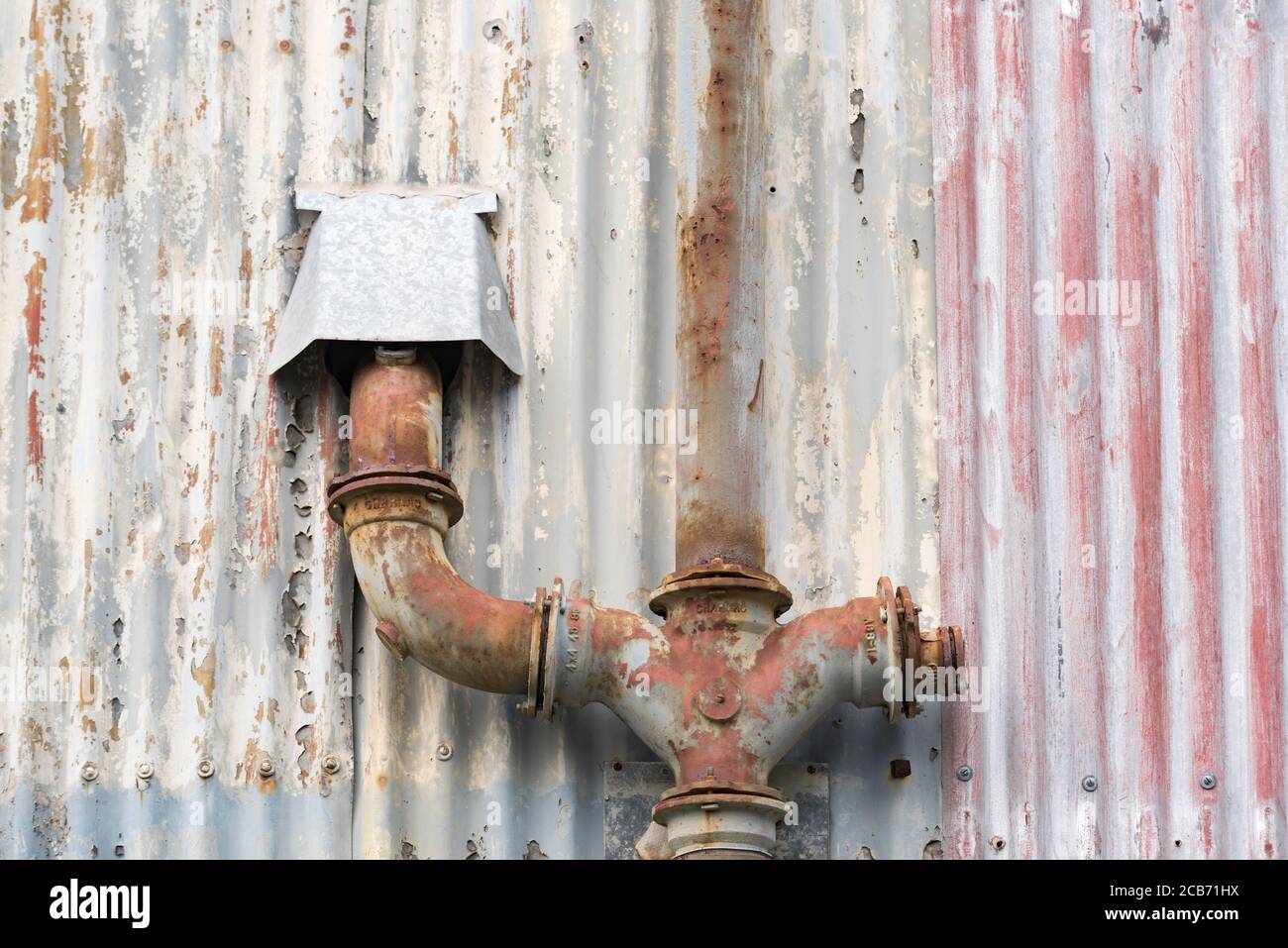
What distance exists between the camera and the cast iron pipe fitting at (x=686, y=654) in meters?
5.70

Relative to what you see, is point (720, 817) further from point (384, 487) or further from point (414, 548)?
point (384, 487)

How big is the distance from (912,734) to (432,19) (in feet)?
8.13

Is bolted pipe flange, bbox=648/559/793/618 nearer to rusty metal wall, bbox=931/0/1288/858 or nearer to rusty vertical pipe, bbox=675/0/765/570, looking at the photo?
rusty vertical pipe, bbox=675/0/765/570

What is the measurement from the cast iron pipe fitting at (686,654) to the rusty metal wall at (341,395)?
0.95ft

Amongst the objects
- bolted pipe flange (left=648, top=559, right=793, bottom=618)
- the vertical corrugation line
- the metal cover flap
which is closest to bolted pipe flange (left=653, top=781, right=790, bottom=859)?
bolted pipe flange (left=648, top=559, right=793, bottom=618)

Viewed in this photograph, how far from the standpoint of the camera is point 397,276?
621 cm

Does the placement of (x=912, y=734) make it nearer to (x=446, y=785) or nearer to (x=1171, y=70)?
(x=446, y=785)

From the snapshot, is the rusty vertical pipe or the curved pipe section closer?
the curved pipe section

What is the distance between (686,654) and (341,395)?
127 cm

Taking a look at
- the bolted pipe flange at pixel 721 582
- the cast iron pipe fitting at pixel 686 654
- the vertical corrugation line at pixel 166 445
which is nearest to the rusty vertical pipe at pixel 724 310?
the bolted pipe flange at pixel 721 582

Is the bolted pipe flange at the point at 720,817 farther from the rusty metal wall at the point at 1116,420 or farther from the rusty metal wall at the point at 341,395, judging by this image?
the rusty metal wall at the point at 1116,420

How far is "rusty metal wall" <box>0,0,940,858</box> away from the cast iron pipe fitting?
0.95ft

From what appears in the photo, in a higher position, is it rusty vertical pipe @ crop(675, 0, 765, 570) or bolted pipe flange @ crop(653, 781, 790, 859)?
rusty vertical pipe @ crop(675, 0, 765, 570)

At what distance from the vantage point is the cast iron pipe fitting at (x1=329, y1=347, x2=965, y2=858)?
18.7 feet
